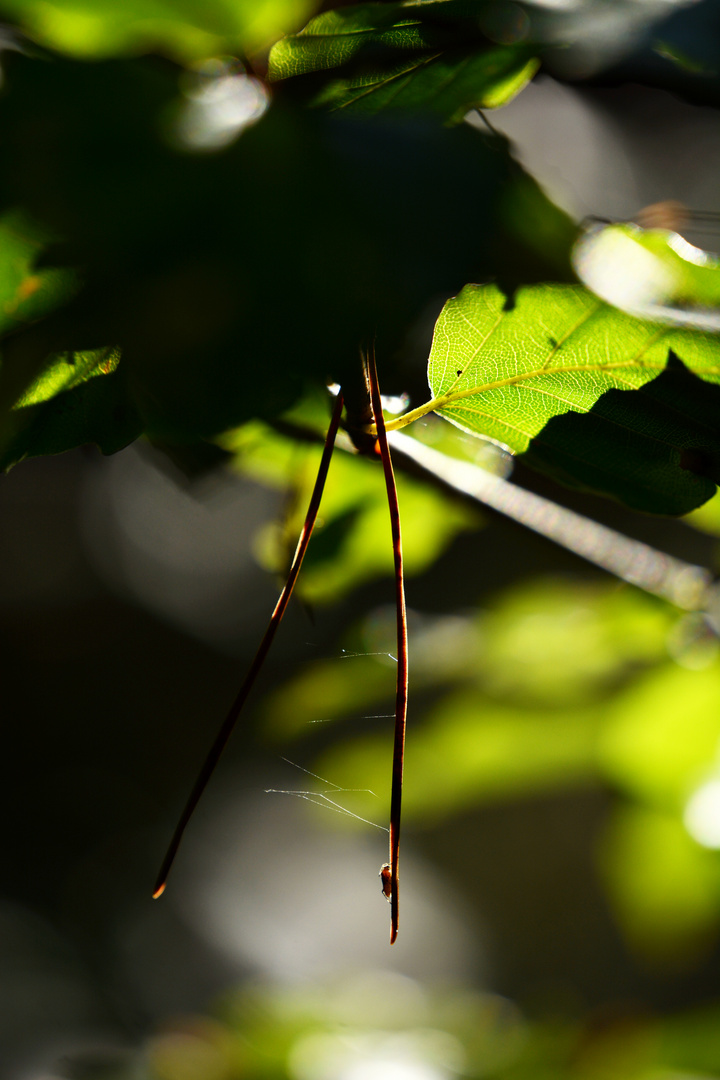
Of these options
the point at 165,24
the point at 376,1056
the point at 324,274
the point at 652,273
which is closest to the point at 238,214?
the point at 324,274

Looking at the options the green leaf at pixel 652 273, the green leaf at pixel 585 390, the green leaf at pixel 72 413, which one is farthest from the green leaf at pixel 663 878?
the green leaf at pixel 72 413

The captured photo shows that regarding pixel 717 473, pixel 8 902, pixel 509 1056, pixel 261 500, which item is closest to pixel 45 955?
pixel 8 902

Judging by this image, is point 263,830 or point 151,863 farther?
point 151,863

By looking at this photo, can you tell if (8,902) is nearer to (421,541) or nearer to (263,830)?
(263,830)

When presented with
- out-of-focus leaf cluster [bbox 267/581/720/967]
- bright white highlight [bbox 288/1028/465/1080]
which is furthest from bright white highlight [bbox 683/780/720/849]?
bright white highlight [bbox 288/1028/465/1080]

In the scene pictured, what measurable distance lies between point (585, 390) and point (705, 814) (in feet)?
2.77

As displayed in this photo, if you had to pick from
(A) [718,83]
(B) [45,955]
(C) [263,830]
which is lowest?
(B) [45,955]

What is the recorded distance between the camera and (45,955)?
13.4 feet

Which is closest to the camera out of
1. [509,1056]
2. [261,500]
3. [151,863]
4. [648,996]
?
[509,1056]

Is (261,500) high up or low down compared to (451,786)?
up

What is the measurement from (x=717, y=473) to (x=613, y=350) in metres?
0.11

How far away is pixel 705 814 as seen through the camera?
1.10m

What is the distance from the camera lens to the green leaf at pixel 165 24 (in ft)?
1.85

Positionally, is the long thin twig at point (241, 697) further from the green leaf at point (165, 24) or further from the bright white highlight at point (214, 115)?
the green leaf at point (165, 24)
